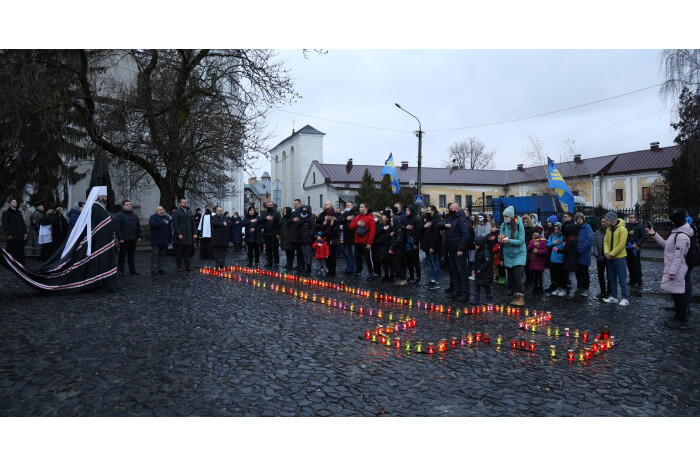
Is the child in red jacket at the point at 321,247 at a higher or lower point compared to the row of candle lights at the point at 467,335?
higher

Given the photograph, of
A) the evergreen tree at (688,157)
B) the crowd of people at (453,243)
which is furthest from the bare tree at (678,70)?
the crowd of people at (453,243)

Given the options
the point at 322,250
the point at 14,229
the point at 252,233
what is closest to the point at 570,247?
the point at 322,250

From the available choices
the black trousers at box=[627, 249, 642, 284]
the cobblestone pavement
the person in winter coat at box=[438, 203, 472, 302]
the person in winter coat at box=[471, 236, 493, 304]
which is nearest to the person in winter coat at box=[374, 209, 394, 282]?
the person in winter coat at box=[438, 203, 472, 302]

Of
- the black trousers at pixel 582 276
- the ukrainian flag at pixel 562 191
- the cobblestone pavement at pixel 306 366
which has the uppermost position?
the ukrainian flag at pixel 562 191

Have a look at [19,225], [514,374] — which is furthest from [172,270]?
[514,374]

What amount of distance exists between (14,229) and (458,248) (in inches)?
509

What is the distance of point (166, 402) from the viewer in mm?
4793

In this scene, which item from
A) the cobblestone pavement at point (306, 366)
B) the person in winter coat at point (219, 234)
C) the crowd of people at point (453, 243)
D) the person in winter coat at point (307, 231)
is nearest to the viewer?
the cobblestone pavement at point (306, 366)

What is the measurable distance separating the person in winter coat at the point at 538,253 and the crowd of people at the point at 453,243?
0.02 metres

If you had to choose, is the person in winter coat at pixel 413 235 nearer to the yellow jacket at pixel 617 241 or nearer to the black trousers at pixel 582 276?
the black trousers at pixel 582 276

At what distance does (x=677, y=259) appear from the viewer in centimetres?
843

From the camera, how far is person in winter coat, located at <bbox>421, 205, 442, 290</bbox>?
12.5 metres

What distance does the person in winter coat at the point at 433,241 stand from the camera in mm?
12484

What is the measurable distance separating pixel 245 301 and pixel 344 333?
3.40 meters
